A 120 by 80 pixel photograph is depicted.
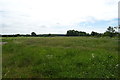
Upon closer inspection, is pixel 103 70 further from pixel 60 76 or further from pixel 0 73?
pixel 0 73

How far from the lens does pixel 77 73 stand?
849cm

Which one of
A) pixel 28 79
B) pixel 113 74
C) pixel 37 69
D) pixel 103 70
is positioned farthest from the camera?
pixel 37 69

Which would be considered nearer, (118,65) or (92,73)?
(92,73)

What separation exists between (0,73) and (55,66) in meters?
2.99

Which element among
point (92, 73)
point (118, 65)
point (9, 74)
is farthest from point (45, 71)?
point (118, 65)

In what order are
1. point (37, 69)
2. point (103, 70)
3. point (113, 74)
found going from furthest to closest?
1. point (37, 69)
2. point (103, 70)
3. point (113, 74)

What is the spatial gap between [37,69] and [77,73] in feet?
7.48

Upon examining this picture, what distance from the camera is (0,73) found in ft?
28.5

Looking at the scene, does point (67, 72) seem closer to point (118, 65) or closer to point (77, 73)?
point (77, 73)

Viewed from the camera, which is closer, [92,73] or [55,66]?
[92,73]

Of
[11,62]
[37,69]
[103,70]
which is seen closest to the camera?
[103,70]

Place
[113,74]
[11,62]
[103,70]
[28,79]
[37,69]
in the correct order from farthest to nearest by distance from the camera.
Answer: [11,62] → [37,69] → [103,70] → [113,74] → [28,79]

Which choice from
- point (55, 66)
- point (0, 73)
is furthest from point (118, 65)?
point (0, 73)

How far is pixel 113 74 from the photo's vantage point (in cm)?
819
